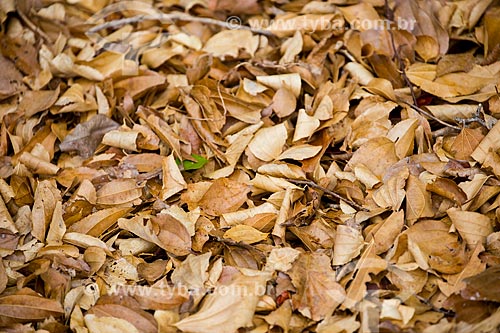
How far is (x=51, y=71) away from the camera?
156 centimetres

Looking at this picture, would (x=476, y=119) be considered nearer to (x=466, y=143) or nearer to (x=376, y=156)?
(x=466, y=143)

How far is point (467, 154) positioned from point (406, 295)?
1.14ft

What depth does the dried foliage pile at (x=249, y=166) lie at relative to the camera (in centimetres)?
112

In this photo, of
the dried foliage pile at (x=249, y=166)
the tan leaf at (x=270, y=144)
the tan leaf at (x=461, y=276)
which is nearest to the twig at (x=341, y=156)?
the dried foliage pile at (x=249, y=166)

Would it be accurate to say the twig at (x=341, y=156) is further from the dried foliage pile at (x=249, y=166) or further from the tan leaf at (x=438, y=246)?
the tan leaf at (x=438, y=246)

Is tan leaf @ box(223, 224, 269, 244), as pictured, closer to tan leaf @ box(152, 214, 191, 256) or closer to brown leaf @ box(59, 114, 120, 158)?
tan leaf @ box(152, 214, 191, 256)

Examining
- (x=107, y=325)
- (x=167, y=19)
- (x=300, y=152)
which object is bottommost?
(x=107, y=325)

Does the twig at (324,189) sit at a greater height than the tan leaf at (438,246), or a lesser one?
greater

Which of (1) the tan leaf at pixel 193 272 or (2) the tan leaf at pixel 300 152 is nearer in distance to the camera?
(1) the tan leaf at pixel 193 272

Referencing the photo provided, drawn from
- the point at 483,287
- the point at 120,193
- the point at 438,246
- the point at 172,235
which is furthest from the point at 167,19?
the point at 483,287

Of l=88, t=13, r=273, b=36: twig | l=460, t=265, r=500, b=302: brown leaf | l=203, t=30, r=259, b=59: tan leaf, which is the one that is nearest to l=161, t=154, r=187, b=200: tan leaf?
l=203, t=30, r=259, b=59: tan leaf

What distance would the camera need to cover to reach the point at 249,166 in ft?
4.45

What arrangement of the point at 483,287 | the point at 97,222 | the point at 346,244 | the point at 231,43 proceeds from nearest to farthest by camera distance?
the point at 483,287 < the point at 346,244 < the point at 97,222 < the point at 231,43

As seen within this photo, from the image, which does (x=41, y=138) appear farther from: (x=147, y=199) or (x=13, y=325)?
(x=13, y=325)
